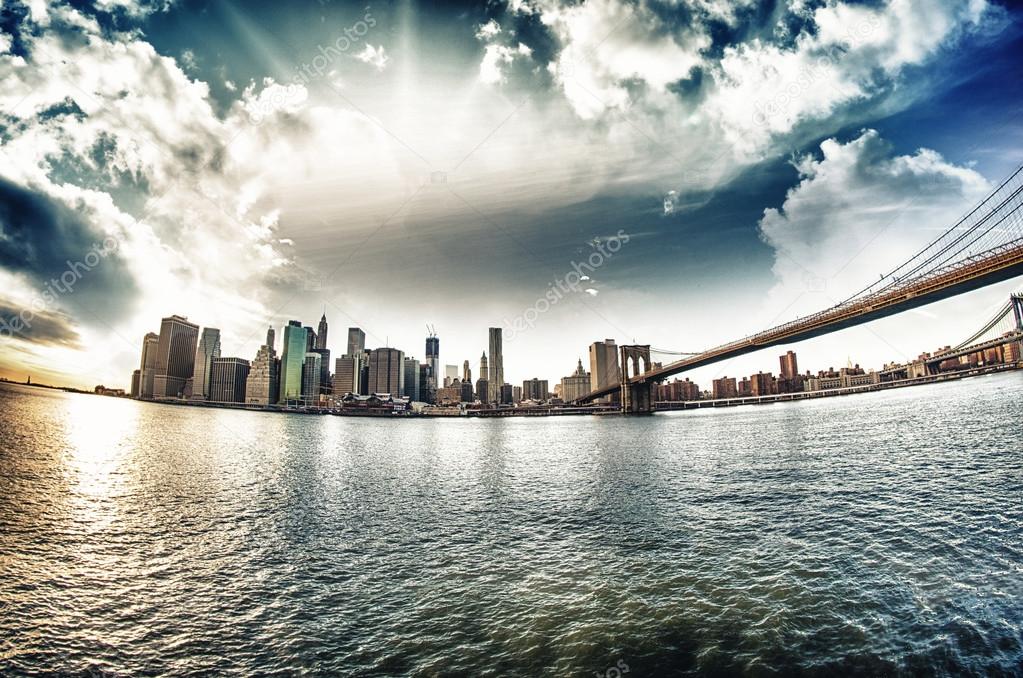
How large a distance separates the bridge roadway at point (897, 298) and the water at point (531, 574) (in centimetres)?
2362

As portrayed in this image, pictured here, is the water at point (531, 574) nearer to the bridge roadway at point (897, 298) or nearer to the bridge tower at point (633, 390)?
the bridge roadway at point (897, 298)

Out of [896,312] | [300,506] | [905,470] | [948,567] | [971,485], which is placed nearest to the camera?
[948,567]

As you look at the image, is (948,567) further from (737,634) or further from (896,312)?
(896,312)

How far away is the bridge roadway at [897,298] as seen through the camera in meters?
40.2

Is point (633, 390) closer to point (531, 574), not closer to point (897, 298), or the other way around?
point (897, 298)

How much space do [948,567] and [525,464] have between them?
27491mm

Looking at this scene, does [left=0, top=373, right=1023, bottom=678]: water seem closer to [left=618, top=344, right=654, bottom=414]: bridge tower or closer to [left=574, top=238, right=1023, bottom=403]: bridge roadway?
[left=574, top=238, right=1023, bottom=403]: bridge roadway

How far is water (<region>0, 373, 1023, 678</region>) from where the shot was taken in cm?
910

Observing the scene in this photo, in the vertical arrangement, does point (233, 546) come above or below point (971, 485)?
below

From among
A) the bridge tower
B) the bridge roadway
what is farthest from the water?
the bridge tower

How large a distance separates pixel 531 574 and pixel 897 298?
58232 millimetres

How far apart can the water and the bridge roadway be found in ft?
77.5

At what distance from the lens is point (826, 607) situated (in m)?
10.4

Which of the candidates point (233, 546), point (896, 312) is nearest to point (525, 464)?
point (233, 546)
